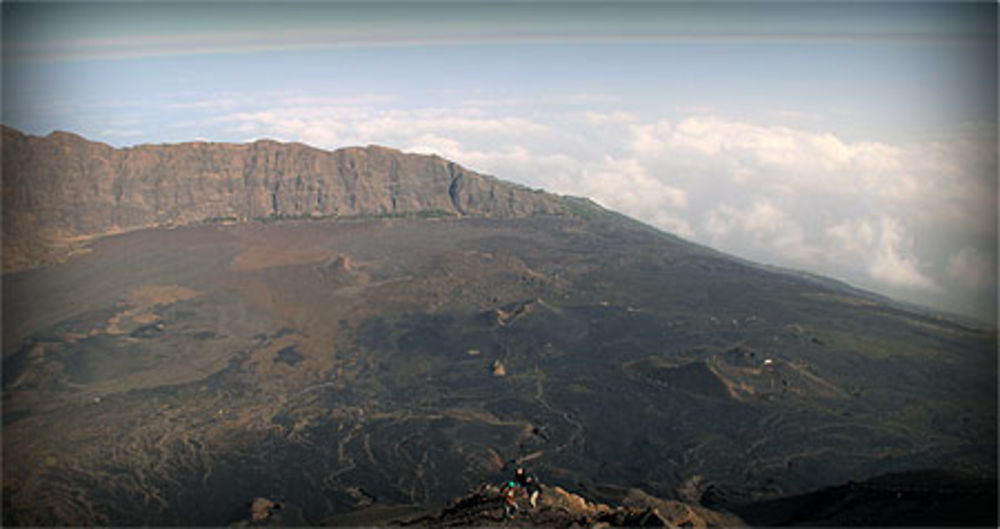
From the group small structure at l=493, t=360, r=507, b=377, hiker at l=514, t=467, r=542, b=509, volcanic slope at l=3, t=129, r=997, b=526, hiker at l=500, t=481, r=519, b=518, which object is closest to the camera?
hiker at l=500, t=481, r=519, b=518

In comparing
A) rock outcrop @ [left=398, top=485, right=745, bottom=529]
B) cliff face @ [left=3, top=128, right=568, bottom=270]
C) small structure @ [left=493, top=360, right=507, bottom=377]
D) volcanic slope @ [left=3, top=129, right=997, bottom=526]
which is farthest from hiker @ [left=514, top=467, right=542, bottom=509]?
cliff face @ [left=3, top=128, right=568, bottom=270]

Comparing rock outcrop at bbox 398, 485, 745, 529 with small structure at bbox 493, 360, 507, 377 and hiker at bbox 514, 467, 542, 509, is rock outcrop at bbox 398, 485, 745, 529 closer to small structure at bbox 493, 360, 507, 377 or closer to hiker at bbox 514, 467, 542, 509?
hiker at bbox 514, 467, 542, 509

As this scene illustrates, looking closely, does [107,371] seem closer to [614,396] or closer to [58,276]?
[58,276]

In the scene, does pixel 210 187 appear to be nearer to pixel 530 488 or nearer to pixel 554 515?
pixel 530 488

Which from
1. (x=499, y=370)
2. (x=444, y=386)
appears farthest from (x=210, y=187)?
(x=499, y=370)

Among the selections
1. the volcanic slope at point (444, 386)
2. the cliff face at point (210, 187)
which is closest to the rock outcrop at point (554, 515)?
the volcanic slope at point (444, 386)

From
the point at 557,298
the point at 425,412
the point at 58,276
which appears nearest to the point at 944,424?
the point at 425,412
